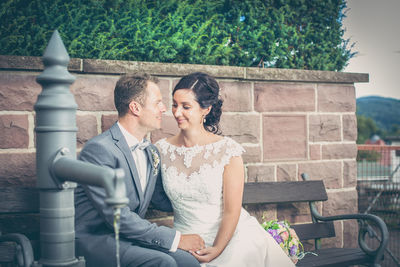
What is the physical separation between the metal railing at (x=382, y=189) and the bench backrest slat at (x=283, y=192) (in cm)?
186

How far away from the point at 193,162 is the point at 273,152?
3.47 ft

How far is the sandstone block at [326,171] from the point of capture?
4.20 m

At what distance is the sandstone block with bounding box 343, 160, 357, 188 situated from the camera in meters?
4.38

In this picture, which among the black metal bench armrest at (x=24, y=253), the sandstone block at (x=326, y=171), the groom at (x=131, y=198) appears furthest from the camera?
the sandstone block at (x=326, y=171)

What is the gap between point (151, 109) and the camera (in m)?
3.09

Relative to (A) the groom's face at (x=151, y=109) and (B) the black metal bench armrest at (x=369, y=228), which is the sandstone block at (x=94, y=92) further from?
(B) the black metal bench armrest at (x=369, y=228)

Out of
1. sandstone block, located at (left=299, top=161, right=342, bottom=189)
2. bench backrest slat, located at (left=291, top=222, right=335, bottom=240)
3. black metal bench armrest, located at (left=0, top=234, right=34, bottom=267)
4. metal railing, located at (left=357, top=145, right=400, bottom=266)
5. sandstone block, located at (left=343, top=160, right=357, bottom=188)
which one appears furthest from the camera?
metal railing, located at (left=357, top=145, right=400, bottom=266)

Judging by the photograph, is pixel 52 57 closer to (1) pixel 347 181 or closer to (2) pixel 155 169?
(2) pixel 155 169

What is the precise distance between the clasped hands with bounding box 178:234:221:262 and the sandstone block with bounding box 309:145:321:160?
164 cm

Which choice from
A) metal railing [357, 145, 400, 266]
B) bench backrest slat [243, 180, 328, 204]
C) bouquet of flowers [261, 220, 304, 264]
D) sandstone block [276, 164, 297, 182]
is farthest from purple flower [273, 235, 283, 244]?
metal railing [357, 145, 400, 266]

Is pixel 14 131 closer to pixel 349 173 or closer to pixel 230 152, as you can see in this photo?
pixel 230 152

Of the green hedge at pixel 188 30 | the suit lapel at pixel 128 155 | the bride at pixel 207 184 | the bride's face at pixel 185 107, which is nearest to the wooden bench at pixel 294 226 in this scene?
the bride at pixel 207 184

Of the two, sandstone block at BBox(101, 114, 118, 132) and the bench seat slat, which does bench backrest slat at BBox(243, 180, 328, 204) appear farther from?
sandstone block at BBox(101, 114, 118, 132)

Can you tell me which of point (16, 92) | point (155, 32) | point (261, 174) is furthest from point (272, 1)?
point (16, 92)
